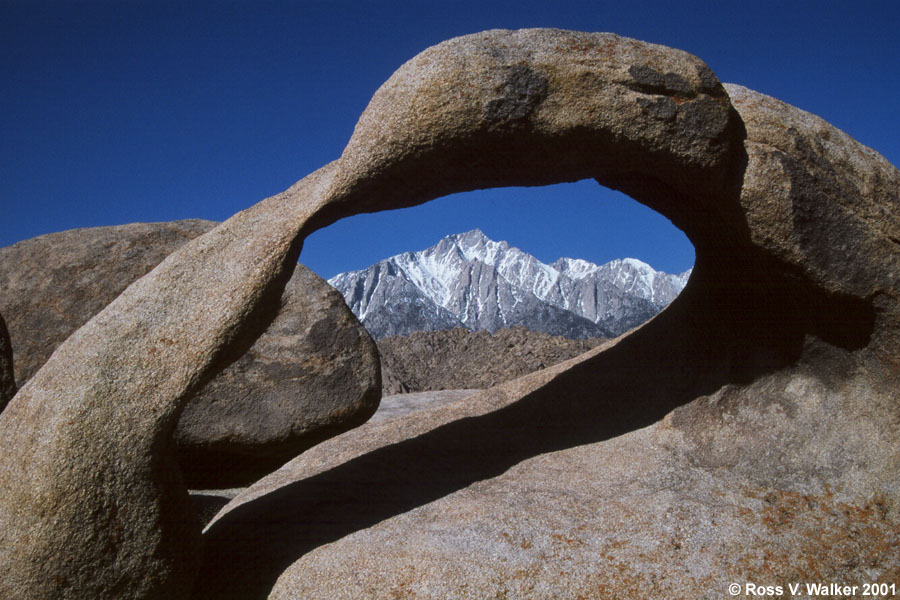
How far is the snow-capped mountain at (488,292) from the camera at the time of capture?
37094 millimetres

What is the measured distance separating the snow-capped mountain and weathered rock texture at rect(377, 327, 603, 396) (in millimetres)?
14609

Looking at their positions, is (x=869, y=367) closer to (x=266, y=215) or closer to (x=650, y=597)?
(x=650, y=597)

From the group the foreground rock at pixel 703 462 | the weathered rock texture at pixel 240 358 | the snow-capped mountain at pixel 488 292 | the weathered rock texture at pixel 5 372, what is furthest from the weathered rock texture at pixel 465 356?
the snow-capped mountain at pixel 488 292

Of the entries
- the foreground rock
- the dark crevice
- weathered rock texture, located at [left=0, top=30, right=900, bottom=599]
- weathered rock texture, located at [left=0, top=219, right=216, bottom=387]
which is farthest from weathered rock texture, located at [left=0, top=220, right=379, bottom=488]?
weathered rock texture, located at [left=0, top=30, right=900, bottom=599]

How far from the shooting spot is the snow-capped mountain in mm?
37094

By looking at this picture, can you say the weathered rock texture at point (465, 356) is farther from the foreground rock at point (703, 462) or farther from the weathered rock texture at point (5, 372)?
the weathered rock texture at point (5, 372)

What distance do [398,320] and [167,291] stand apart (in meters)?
35.5

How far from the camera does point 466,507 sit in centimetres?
315

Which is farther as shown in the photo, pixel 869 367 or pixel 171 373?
pixel 869 367

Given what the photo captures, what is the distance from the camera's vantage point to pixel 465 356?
11852 mm

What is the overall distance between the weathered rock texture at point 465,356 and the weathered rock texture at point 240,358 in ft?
17.6

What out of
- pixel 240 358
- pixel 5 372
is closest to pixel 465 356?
pixel 240 358

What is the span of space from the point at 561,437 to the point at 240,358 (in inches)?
70.5

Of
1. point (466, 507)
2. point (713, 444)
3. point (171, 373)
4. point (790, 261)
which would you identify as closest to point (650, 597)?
point (466, 507)
